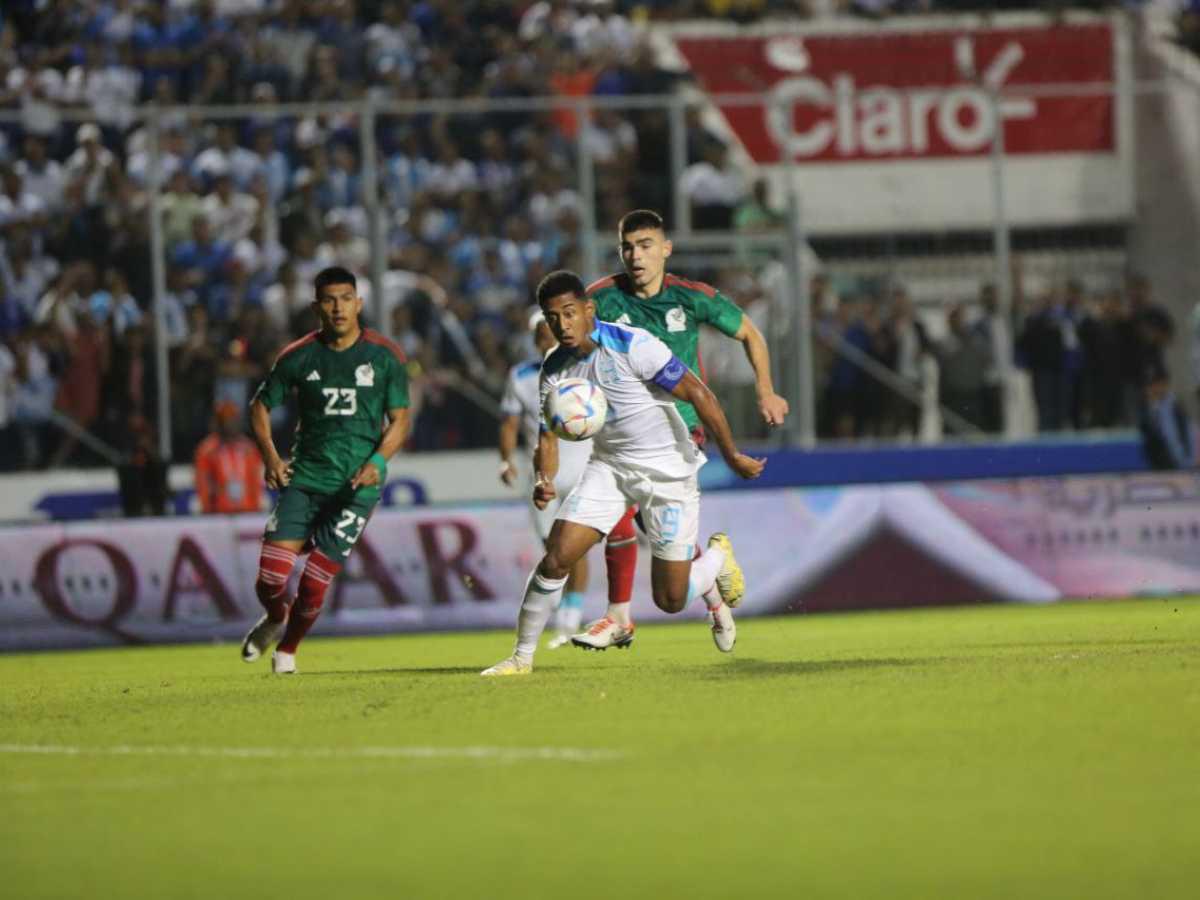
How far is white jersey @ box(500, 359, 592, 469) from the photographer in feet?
50.4

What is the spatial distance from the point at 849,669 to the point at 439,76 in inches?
546

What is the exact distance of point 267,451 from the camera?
42.1 ft

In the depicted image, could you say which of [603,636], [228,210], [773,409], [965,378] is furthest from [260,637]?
[965,378]

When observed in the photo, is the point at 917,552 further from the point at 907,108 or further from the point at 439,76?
the point at 439,76

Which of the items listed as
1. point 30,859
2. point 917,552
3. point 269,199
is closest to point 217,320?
point 269,199

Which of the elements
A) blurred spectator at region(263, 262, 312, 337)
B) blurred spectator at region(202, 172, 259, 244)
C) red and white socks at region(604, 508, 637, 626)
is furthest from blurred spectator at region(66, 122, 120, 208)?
red and white socks at region(604, 508, 637, 626)

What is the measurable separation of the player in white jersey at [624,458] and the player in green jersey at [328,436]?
144 centimetres

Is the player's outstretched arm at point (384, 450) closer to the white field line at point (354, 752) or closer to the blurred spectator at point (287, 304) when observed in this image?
the white field line at point (354, 752)

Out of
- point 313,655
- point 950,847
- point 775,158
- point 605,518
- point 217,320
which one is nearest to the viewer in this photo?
point 950,847

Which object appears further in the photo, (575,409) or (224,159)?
(224,159)

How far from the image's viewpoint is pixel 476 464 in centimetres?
2156

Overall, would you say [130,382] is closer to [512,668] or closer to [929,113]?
[929,113]

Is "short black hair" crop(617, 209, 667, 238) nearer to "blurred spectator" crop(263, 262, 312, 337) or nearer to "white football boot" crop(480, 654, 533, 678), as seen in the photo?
"white football boot" crop(480, 654, 533, 678)

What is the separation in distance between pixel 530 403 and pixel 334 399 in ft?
8.92
